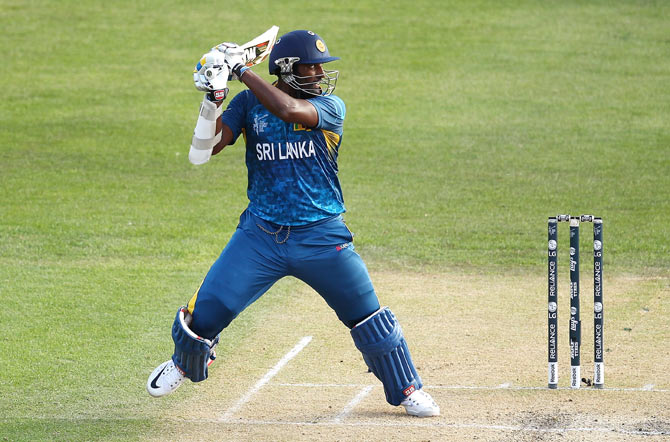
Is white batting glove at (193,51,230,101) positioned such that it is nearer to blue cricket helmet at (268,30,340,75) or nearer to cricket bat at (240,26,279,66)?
cricket bat at (240,26,279,66)

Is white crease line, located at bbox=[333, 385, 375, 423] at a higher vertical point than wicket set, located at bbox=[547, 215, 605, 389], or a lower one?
lower

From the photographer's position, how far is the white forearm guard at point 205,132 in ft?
18.8

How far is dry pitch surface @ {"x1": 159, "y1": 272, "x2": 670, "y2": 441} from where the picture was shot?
19.8 feet

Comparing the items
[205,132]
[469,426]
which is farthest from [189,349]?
[469,426]

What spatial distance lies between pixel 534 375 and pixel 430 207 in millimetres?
5612

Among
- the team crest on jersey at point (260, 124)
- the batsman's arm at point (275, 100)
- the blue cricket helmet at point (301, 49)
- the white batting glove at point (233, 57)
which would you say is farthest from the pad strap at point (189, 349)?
the blue cricket helmet at point (301, 49)

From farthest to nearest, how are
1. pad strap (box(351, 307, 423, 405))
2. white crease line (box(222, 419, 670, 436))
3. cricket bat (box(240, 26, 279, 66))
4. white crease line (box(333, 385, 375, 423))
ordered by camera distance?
white crease line (box(333, 385, 375, 423)) → pad strap (box(351, 307, 423, 405)) → cricket bat (box(240, 26, 279, 66)) → white crease line (box(222, 419, 670, 436))

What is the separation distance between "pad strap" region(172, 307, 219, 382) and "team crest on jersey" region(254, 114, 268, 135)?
3.74 ft

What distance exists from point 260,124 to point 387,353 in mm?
Answer: 1556

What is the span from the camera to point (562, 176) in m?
13.7

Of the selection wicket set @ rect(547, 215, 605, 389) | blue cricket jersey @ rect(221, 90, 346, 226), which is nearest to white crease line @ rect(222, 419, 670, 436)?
wicket set @ rect(547, 215, 605, 389)

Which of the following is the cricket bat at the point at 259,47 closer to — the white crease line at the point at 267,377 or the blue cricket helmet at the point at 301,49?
the blue cricket helmet at the point at 301,49

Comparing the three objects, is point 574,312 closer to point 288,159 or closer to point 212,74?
point 288,159

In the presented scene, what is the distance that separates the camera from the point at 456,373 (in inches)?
281
